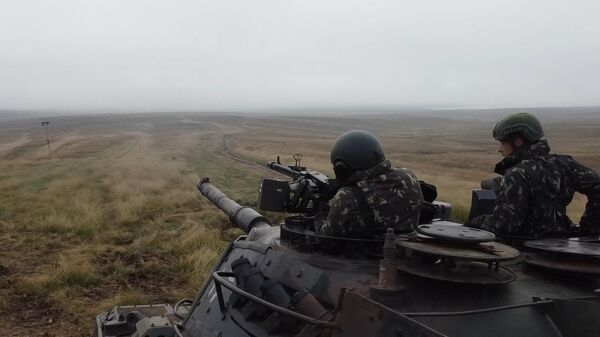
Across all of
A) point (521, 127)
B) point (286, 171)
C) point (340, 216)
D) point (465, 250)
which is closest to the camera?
point (465, 250)

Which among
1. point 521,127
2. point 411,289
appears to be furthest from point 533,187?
point 411,289

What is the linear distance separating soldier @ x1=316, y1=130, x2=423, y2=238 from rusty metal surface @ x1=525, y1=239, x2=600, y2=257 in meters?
1.05

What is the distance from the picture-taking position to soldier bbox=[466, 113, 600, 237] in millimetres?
4535

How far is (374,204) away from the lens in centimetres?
453

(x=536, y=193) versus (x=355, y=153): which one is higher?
(x=355, y=153)

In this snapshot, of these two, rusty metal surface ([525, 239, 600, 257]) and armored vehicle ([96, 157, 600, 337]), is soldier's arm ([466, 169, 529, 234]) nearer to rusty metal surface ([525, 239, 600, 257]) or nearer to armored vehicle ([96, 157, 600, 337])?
armored vehicle ([96, 157, 600, 337])

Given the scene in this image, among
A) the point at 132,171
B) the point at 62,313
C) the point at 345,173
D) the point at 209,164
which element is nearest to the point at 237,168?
the point at 209,164

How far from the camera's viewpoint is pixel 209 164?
33500 mm

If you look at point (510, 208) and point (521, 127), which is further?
point (521, 127)

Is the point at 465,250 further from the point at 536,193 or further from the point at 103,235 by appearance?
the point at 103,235

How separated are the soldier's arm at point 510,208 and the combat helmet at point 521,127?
0.44 metres

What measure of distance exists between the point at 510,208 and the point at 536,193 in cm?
26

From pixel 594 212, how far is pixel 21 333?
26.0ft

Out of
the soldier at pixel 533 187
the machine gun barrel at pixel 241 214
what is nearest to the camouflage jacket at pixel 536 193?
the soldier at pixel 533 187
